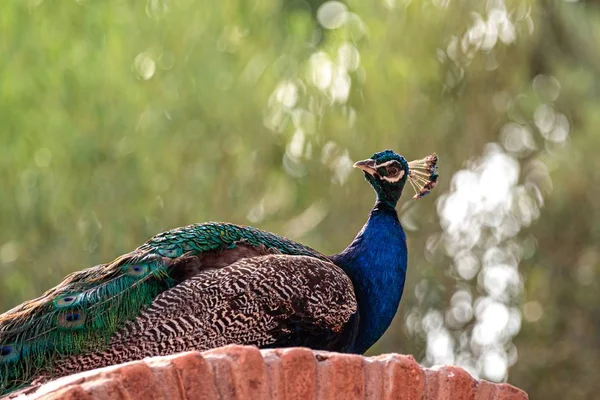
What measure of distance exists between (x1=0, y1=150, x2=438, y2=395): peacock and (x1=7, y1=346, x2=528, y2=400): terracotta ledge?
651 mm

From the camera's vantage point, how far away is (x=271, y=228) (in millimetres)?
7484

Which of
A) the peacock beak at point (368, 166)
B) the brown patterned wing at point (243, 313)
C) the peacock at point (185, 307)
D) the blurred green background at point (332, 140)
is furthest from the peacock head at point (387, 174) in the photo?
the blurred green background at point (332, 140)

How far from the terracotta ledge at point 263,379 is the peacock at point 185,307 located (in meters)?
0.65

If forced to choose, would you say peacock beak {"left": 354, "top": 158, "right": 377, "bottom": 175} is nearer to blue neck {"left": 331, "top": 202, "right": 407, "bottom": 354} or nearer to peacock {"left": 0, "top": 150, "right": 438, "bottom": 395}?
blue neck {"left": 331, "top": 202, "right": 407, "bottom": 354}

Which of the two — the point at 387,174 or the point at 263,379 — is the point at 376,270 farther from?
the point at 263,379

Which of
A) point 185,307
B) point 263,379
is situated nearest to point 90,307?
point 185,307

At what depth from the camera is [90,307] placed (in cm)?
293

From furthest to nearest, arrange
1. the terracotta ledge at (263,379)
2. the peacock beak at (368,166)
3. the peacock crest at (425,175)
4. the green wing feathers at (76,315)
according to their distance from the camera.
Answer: the peacock crest at (425,175), the peacock beak at (368,166), the green wing feathers at (76,315), the terracotta ledge at (263,379)

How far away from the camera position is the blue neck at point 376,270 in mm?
3445

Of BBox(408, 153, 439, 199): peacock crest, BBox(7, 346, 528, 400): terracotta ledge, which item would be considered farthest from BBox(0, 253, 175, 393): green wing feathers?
BBox(408, 153, 439, 199): peacock crest

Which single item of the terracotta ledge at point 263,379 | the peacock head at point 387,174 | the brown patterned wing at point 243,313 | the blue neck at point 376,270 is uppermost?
the peacock head at point 387,174

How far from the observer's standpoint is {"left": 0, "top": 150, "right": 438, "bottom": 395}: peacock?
2.87 meters

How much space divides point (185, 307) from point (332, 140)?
5.30m

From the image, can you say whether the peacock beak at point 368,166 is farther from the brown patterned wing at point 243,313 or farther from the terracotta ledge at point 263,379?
the terracotta ledge at point 263,379
